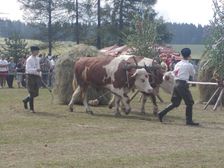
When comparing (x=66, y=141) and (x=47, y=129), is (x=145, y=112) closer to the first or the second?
(x=47, y=129)

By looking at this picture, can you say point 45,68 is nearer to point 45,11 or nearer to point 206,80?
point 206,80

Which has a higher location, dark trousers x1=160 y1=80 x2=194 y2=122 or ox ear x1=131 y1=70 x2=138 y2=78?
ox ear x1=131 y1=70 x2=138 y2=78

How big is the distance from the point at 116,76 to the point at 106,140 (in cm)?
520

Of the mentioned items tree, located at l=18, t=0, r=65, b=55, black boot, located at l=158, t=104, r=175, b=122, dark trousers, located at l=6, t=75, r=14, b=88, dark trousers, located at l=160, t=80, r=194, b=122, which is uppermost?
tree, located at l=18, t=0, r=65, b=55

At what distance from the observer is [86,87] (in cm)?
1812

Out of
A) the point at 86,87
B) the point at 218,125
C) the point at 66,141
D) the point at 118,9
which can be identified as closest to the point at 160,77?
the point at 86,87

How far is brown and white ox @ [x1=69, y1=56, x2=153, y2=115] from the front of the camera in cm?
1683

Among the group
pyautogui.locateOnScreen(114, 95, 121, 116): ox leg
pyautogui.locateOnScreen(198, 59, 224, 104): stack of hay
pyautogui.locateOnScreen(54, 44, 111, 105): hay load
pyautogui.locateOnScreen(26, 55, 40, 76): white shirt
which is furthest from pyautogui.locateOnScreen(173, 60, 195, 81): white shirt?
pyautogui.locateOnScreen(198, 59, 224, 104): stack of hay

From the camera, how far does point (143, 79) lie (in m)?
16.8

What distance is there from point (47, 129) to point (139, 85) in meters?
4.16

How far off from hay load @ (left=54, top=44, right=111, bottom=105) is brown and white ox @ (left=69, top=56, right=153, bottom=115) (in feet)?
7.59

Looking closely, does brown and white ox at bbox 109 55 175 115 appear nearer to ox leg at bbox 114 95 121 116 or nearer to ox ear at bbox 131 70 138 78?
ox ear at bbox 131 70 138 78

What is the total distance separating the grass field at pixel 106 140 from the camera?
9586 millimetres

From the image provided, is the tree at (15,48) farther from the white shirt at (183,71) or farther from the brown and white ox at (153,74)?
the white shirt at (183,71)
